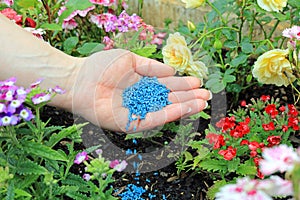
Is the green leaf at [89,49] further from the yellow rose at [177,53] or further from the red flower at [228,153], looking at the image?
the red flower at [228,153]

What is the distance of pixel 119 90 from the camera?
6.42 ft

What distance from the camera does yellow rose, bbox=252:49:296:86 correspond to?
1747 mm

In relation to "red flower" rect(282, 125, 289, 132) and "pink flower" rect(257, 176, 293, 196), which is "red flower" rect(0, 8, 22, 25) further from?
"pink flower" rect(257, 176, 293, 196)

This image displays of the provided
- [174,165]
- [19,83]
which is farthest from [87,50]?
[174,165]

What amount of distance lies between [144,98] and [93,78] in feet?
0.65

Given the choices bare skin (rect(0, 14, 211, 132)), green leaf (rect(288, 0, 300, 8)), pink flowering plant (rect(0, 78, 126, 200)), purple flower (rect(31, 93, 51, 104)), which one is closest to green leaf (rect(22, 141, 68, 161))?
pink flowering plant (rect(0, 78, 126, 200))

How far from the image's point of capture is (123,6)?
2.44 m

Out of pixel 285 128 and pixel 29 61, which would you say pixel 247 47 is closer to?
pixel 285 128

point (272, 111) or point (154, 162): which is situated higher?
point (272, 111)

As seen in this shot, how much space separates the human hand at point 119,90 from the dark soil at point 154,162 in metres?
0.16

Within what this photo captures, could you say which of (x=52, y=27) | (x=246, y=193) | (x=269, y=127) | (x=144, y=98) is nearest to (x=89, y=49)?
(x=52, y=27)

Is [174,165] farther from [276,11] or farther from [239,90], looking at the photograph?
[276,11]

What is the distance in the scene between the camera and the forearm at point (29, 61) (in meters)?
1.80

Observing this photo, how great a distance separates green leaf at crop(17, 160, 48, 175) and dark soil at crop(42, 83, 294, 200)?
56 centimetres
